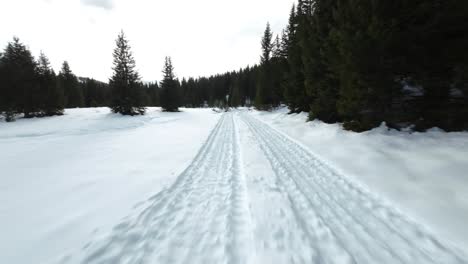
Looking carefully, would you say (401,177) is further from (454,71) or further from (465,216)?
(454,71)

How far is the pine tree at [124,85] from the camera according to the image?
1013 inches

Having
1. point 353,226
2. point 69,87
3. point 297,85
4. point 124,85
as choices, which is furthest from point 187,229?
point 69,87

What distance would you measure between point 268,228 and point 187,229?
130 centimetres

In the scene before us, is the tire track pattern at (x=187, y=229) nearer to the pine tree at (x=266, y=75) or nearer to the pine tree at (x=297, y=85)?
the pine tree at (x=297, y=85)

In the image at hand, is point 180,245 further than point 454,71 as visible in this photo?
No

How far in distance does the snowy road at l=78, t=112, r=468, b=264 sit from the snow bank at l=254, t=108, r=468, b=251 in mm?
405

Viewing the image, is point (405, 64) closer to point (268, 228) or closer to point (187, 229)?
point (268, 228)

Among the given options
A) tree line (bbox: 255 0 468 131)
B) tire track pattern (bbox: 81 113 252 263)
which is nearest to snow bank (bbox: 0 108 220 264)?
tire track pattern (bbox: 81 113 252 263)

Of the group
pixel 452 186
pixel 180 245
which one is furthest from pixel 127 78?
pixel 452 186

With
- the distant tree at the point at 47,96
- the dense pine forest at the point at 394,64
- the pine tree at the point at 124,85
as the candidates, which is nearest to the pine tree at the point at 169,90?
the pine tree at the point at 124,85

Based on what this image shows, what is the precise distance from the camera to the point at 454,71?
596cm

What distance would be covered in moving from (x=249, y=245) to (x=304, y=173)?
3.16m

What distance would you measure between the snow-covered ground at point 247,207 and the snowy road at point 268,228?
0.06ft

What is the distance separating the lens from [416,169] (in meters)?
4.86
